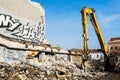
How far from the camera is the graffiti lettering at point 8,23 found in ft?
94.5

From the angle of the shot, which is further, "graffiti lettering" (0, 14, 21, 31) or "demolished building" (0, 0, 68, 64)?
"graffiti lettering" (0, 14, 21, 31)

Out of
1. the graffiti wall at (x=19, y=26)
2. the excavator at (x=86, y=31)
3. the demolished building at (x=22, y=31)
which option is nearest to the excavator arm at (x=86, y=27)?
the excavator at (x=86, y=31)

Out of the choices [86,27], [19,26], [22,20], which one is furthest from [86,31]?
[22,20]

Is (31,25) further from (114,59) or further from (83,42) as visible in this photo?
(114,59)

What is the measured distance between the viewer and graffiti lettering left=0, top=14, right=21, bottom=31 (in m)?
28.8

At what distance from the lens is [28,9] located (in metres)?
37.2

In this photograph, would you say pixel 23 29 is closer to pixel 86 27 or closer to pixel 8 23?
pixel 8 23

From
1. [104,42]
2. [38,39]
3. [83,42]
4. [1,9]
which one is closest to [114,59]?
[104,42]

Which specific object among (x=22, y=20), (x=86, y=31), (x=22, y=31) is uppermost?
(x=22, y=20)

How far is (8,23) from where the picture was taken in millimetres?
30359

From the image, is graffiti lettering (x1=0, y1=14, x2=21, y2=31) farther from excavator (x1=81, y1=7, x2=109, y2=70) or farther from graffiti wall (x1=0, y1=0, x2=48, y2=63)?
excavator (x1=81, y1=7, x2=109, y2=70)

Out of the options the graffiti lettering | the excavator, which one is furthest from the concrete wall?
the excavator

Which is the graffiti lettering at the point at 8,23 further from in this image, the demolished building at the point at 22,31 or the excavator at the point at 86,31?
the excavator at the point at 86,31

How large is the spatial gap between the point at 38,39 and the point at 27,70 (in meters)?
21.3
